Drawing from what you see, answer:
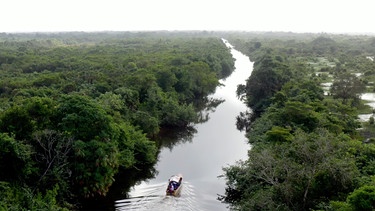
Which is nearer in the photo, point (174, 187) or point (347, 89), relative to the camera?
point (174, 187)

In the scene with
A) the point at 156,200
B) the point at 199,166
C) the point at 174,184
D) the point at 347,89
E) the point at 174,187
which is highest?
the point at 347,89

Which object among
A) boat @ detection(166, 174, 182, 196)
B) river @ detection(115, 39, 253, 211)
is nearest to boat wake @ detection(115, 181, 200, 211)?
river @ detection(115, 39, 253, 211)

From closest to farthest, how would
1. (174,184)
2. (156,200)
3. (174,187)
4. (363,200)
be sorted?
(363,200) < (156,200) < (174,187) < (174,184)

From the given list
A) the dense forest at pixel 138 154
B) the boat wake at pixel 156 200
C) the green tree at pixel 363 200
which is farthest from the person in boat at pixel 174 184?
the green tree at pixel 363 200

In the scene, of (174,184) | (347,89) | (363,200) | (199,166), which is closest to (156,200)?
(174,184)

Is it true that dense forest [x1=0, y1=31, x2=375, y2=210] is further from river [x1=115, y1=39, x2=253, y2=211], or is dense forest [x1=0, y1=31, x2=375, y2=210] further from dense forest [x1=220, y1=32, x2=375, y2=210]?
river [x1=115, y1=39, x2=253, y2=211]

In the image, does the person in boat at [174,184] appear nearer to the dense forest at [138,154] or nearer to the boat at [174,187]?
the boat at [174,187]

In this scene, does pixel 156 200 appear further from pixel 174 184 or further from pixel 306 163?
pixel 306 163

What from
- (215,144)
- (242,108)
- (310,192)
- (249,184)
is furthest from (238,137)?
(310,192)
